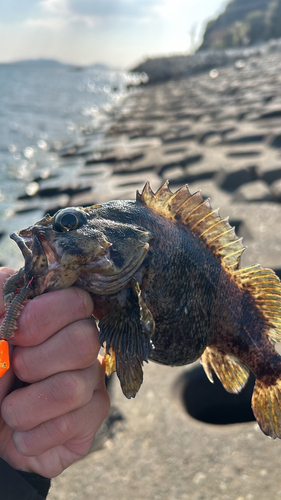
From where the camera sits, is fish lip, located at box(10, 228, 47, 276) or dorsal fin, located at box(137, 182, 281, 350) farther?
dorsal fin, located at box(137, 182, 281, 350)

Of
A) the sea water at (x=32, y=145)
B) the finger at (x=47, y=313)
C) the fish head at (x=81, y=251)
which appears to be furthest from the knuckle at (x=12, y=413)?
the sea water at (x=32, y=145)

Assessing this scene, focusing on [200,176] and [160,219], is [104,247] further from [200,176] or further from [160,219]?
[200,176]

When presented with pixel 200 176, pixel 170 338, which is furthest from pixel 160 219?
pixel 200 176

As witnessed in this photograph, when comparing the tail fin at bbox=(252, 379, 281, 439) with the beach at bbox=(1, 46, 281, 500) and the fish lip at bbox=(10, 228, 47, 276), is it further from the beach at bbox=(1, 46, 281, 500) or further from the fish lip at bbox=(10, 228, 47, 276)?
the fish lip at bbox=(10, 228, 47, 276)

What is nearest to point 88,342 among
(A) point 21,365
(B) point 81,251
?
(A) point 21,365

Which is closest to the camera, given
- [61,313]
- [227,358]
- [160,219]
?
[61,313]

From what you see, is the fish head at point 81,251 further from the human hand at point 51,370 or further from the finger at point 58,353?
the finger at point 58,353

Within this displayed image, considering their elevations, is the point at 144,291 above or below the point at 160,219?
below

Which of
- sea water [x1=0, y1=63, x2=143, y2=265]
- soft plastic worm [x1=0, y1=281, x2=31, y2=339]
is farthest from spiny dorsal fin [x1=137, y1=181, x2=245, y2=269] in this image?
sea water [x1=0, y1=63, x2=143, y2=265]
